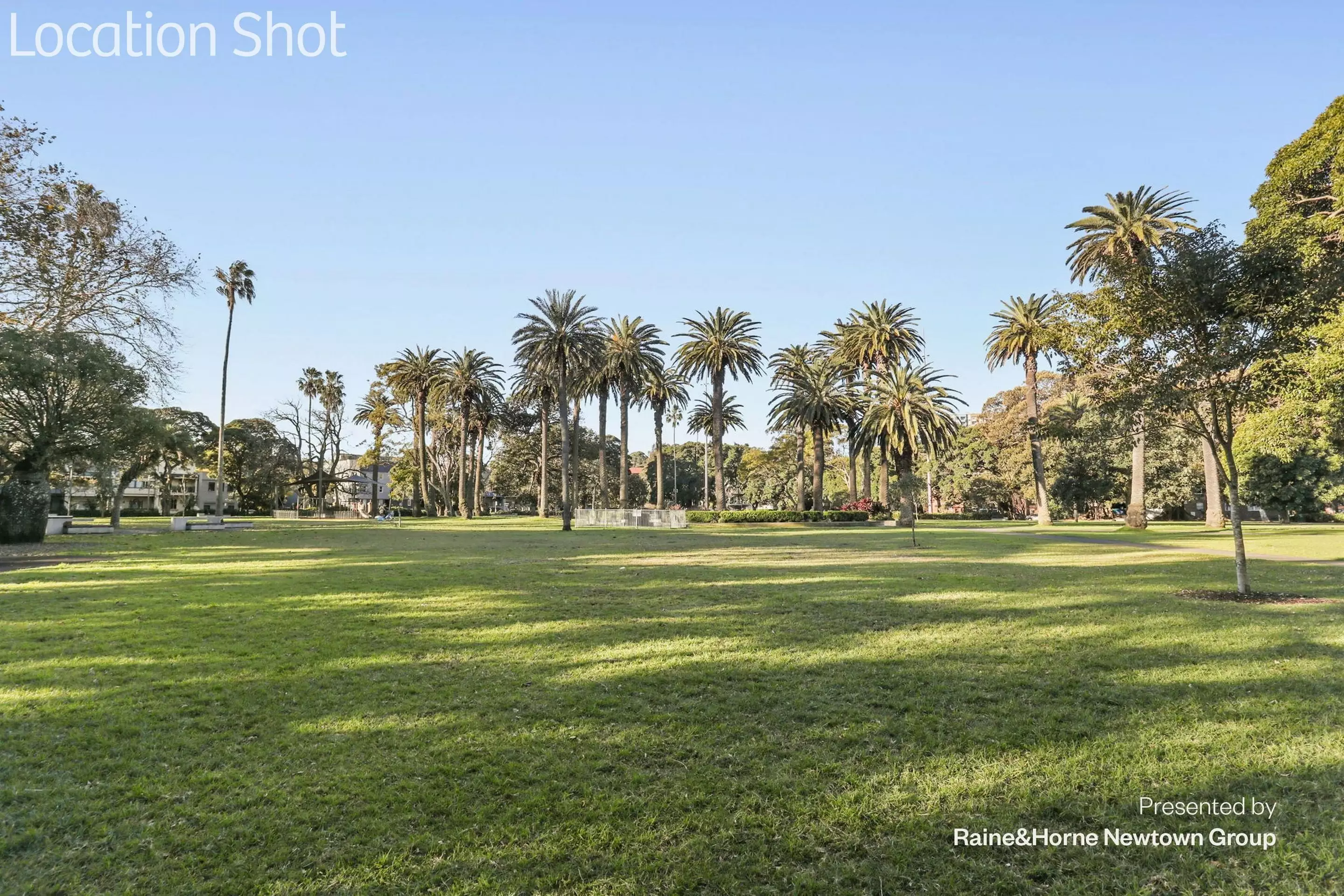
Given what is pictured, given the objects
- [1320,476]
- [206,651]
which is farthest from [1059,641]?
[1320,476]

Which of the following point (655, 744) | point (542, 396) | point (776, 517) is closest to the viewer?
point (655, 744)

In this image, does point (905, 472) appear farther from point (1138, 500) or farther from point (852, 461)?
point (852, 461)

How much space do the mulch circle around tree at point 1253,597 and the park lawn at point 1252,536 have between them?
1526 millimetres

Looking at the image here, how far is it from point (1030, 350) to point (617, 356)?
29.7 m

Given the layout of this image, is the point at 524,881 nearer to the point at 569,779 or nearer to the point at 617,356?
the point at 569,779

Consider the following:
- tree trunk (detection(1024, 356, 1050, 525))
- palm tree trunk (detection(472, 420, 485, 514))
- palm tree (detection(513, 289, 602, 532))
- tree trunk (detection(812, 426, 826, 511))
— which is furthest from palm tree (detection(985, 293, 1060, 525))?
palm tree trunk (detection(472, 420, 485, 514))

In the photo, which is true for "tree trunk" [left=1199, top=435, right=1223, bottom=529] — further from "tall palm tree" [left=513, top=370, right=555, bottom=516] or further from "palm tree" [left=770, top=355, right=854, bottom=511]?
"tall palm tree" [left=513, top=370, right=555, bottom=516]

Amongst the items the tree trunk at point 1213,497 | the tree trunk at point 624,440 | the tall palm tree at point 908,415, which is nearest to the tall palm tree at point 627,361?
the tree trunk at point 624,440

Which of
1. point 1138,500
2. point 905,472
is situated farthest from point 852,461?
point 1138,500

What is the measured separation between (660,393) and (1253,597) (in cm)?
4746

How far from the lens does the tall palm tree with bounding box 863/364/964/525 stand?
46.4 meters

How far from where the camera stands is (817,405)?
50.9 m

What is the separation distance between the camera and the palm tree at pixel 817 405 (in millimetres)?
51000

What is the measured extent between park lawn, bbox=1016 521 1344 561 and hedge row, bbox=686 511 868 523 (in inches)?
496
